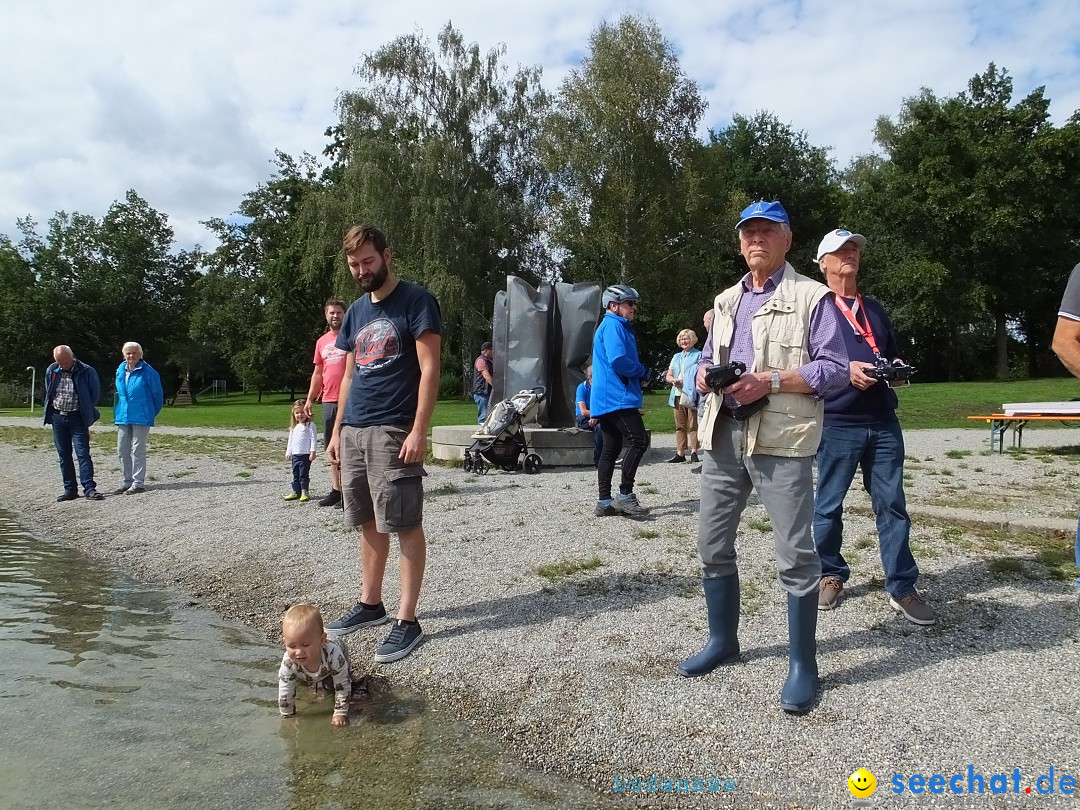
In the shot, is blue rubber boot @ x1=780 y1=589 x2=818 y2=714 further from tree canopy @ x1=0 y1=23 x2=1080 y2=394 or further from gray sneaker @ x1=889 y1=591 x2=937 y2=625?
tree canopy @ x1=0 y1=23 x2=1080 y2=394

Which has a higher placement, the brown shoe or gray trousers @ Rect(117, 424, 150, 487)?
gray trousers @ Rect(117, 424, 150, 487)

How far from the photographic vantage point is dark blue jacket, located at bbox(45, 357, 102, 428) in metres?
9.41

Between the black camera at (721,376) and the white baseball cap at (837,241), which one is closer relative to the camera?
the black camera at (721,376)

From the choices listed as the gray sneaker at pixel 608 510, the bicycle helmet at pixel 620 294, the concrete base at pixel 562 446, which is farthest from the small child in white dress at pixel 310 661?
the concrete base at pixel 562 446

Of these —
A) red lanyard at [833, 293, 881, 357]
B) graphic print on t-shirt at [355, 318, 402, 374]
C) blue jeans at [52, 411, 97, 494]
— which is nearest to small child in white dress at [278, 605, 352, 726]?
graphic print on t-shirt at [355, 318, 402, 374]

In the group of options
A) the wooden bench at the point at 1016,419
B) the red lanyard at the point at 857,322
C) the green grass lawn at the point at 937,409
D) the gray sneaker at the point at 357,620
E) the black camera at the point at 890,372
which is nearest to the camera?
the black camera at the point at 890,372

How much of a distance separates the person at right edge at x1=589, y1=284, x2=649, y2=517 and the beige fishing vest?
10.00ft

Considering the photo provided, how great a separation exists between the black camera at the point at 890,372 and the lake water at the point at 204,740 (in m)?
2.34

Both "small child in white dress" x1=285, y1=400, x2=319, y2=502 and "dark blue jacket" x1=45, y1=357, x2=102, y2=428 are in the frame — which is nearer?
"small child in white dress" x1=285, y1=400, x2=319, y2=502

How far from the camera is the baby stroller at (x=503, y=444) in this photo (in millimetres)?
10523

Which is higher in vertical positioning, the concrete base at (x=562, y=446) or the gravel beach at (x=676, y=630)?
the concrete base at (x=562, y=446)

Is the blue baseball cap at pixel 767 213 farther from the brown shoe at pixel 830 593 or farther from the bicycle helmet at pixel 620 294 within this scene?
the bicycle helmet at pixel 620 294

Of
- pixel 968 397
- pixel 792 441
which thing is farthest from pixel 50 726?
pixel 968 397

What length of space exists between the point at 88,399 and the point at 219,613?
563 centimetres
